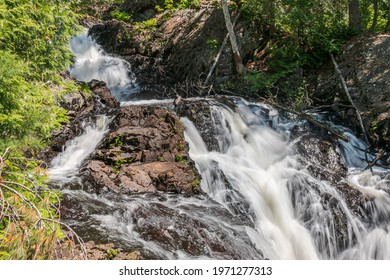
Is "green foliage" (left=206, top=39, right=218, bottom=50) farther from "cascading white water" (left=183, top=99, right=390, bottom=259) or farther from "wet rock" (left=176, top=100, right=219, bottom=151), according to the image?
"cascading white water" (left=183, top=99, right=390, bottom=259)

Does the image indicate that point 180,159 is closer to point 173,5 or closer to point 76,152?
point 76,152

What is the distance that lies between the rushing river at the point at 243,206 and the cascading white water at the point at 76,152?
3 centimetres

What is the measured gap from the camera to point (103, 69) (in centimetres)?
1686

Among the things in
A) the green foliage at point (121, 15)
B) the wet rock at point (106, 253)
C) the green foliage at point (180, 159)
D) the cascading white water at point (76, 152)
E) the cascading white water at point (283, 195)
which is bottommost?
the cascading white water at point (283, 195)

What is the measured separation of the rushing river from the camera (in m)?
5.51

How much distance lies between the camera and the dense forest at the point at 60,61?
3260 mm

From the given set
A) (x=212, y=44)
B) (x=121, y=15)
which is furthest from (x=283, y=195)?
(x=121, y=15)

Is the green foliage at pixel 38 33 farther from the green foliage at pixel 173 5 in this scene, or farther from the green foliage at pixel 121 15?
the green foliage at pixel 121 15

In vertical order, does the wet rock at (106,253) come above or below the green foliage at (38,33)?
below

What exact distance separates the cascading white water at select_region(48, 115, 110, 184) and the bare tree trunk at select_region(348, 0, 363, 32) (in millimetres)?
9801

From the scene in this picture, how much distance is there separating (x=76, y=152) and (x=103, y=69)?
877cm

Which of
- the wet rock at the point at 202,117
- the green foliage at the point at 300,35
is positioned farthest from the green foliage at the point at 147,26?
the wet rock at the point at 202,117

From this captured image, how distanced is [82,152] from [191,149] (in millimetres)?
3072
